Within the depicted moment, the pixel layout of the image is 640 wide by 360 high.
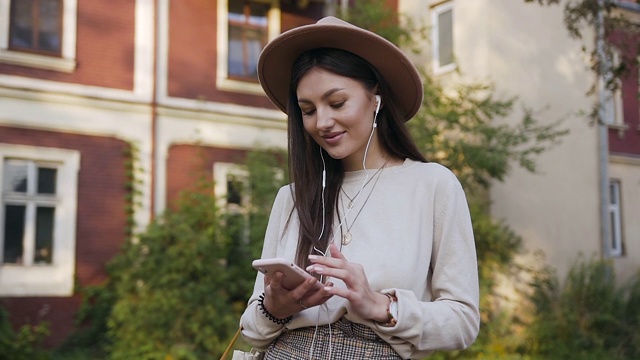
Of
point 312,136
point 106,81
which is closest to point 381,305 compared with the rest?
point 312,136

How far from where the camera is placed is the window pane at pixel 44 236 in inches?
423

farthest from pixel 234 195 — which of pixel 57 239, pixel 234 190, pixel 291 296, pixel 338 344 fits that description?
pixel 291 296

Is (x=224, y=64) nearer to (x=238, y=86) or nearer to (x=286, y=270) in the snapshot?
(x=238, y=86)

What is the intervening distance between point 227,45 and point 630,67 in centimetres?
639

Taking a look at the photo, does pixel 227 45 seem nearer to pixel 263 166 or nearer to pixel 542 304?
pixel 263 166

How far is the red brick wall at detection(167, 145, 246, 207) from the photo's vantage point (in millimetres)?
11750

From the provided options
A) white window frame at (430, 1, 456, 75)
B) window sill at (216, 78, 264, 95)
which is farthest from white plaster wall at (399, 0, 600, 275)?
window sill at (216, 78, 264, 95)

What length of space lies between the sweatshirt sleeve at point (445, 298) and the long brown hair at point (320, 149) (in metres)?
0.25

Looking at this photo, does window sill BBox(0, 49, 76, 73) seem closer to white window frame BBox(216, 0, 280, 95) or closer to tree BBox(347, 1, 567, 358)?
white window frame BBox(216, 0, 280, 95)

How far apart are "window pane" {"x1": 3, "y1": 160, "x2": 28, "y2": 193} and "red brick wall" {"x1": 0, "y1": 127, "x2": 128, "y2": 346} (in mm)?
302

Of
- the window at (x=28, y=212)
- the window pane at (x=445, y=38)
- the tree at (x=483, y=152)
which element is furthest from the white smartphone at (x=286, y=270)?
the window pane at (x=445, y=38)

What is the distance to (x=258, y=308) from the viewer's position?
221cm

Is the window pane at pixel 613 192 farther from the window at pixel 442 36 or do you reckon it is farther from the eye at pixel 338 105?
the eye at pixel 338 105

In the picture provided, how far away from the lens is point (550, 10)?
14070mm
